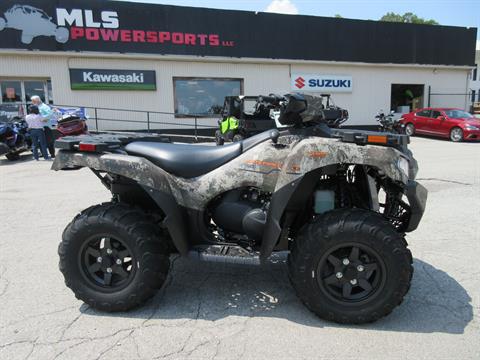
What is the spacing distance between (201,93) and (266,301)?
16.5 meters

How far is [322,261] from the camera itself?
2.97 m

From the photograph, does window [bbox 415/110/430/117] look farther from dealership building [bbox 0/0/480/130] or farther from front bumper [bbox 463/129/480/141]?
dealership building [bbox 0/0/480/130]

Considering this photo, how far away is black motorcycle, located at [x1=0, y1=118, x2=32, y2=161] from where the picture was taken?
11344mm

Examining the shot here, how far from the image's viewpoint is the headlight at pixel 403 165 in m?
2.92

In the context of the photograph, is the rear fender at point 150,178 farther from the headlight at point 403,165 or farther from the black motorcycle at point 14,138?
the black motorcycle at point 14,138

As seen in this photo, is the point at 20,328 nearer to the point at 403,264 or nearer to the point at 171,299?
the point at 171,299

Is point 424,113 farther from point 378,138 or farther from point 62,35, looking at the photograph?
point 378,138

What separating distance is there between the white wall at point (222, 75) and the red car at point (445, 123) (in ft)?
8.88

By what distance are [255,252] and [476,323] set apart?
69.8 inches

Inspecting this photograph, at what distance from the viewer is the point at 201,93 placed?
62.4 ft

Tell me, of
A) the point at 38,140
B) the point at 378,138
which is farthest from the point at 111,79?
the point at 378,138

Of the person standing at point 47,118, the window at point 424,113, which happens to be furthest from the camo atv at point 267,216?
the window at point 424,113

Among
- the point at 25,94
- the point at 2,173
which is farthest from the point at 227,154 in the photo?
the point at 25,94

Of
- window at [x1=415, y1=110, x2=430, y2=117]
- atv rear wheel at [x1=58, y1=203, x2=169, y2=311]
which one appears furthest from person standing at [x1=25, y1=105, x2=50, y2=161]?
window at [x1=415, y1=110, x2=430, y2=117]
